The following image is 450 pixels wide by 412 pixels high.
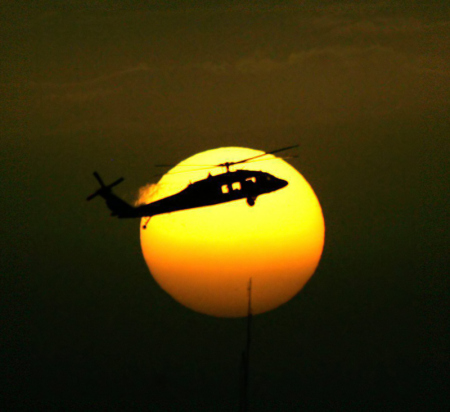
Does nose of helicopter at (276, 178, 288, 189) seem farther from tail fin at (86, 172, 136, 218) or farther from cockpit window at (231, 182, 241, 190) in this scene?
tail fin at (86, 172, 136, 218)

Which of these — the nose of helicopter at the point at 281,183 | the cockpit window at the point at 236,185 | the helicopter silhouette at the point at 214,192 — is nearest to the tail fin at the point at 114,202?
the helicopter silhouette at the point at 214,192

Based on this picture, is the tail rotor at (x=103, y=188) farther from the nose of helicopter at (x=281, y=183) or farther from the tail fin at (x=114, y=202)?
the nose of helicopter at (x=281, y=183)

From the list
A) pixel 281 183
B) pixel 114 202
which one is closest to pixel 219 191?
pixel 281 183

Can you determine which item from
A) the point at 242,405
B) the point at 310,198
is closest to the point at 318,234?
the point at 310,198

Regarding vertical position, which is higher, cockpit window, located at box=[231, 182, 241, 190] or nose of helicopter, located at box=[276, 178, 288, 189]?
nose of helicopter, located at box=[276, 178, 288, 189]

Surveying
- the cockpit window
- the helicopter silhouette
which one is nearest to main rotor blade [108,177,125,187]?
the helicopter silhouette

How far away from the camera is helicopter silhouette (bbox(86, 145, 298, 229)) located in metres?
13.0

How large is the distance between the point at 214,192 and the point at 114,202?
2159 mm

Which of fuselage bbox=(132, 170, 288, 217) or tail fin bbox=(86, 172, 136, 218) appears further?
tail fin bbox=(86, 172, 136, 218)

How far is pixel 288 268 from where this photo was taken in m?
13.5

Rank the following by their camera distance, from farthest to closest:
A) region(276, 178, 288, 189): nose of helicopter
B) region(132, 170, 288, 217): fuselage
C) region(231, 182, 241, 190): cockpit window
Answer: region(276, 178, 288, 189): nose of helicopter
region(231, 182, 241, 190): cockpit window
region(132, 170, 288, 217): fuselage

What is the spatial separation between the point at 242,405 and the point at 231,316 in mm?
2115

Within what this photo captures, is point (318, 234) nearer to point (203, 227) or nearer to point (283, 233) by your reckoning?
point (283, 233)

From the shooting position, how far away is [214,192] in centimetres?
1304
